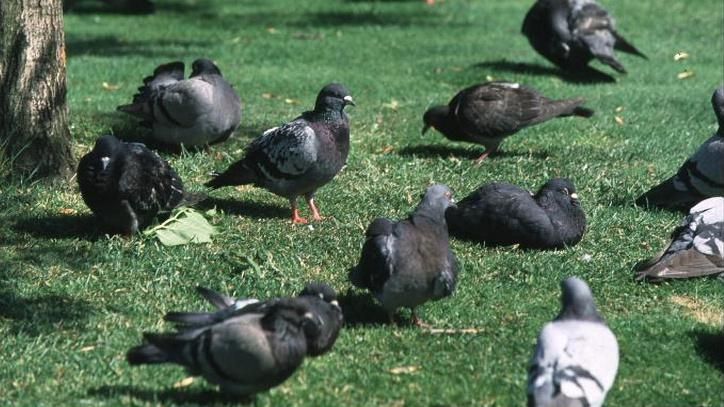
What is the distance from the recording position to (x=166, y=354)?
5.27m

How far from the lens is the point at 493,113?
34.5ft

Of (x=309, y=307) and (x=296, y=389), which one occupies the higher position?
(x=309, y=307)

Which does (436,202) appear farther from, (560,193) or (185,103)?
(185,103)

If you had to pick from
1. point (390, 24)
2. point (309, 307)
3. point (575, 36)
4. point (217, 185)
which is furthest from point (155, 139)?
point (390, 24)

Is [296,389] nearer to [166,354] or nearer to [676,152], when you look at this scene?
[166,354]

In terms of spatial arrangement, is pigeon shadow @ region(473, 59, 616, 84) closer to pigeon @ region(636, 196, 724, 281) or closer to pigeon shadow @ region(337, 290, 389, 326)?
pigeon @ region(636, 196, 724, 281)

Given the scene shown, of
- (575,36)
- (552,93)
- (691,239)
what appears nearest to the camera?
(691,239)

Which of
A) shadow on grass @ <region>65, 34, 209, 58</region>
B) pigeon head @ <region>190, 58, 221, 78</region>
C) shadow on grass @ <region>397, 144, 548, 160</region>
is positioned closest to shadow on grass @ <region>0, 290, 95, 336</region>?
pigeon head @ <region>190, 58, 221, 78</region>

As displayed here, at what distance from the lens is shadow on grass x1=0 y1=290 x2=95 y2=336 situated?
21.5 feet

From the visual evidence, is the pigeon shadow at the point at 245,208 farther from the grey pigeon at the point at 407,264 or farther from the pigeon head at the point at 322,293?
the pigeon head at the point at 322,293

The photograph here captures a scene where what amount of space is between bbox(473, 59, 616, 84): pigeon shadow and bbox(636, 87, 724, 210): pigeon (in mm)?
5763

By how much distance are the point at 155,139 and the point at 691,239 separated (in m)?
5.05

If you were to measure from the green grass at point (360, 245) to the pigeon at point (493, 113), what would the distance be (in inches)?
9.0

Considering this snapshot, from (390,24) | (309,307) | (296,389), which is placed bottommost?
(390,24)
